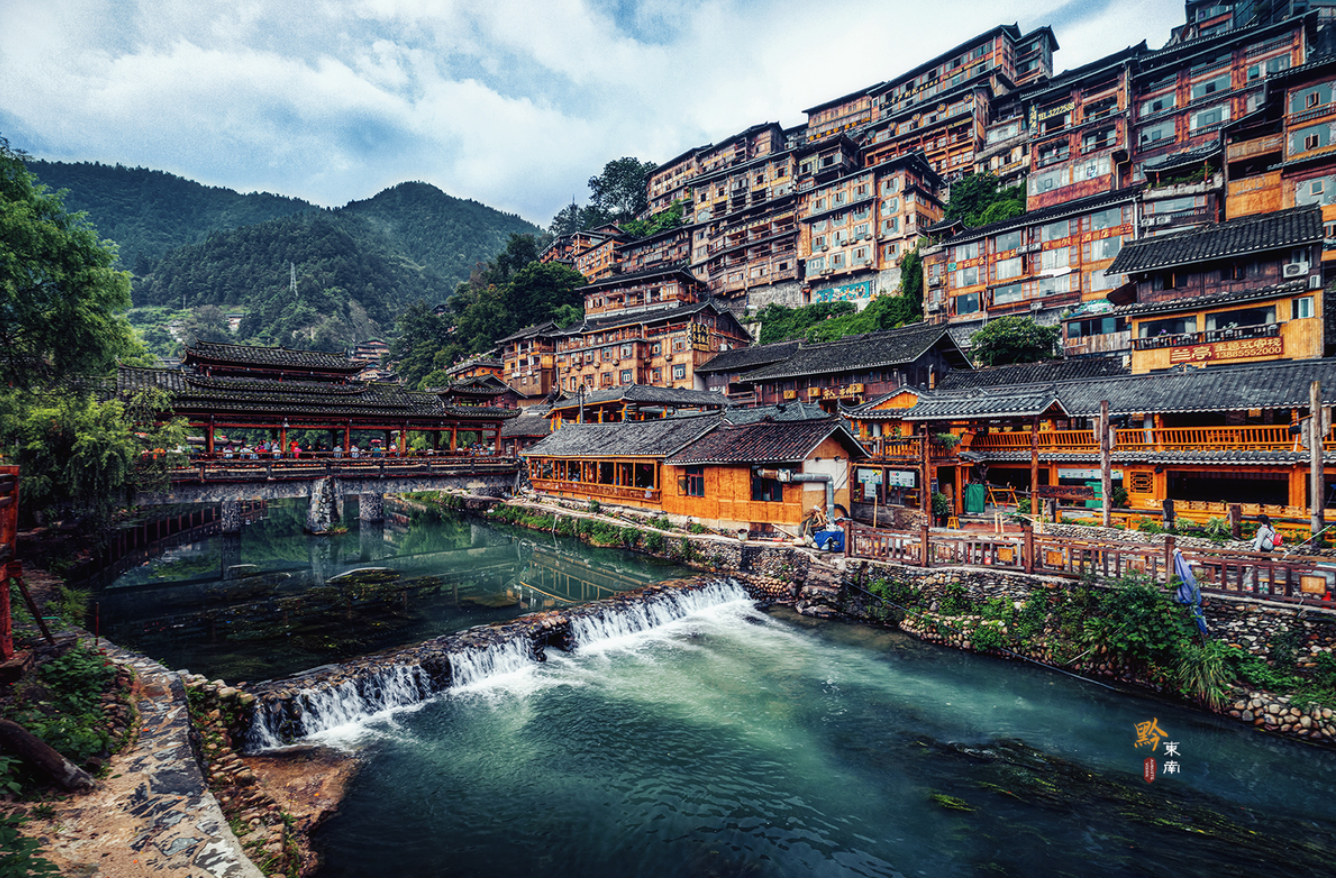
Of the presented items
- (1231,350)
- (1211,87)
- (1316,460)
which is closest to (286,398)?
(1316,460)

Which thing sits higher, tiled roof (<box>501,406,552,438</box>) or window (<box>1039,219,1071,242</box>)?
window (<box>1039,219,1071,242</box>)

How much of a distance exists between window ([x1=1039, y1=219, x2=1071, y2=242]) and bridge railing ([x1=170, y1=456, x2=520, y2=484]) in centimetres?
4116

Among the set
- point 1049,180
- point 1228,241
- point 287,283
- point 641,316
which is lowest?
point 1228,241

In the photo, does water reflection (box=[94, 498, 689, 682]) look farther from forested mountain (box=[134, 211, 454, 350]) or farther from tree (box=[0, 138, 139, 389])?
forested mountain (box=[134, 211, 454, 350])

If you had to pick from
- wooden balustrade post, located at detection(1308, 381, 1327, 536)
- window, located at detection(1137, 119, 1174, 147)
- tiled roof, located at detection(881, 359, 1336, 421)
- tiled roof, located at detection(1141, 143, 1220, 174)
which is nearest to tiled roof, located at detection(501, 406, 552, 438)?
tiled roof, located at detection(881, 359, 1336, 421)

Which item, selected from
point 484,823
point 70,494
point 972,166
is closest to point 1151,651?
point 484,823

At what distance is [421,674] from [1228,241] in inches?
1419

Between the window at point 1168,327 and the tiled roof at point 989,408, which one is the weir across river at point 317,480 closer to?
the tiled roof at point 989,408

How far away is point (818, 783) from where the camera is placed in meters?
9.64

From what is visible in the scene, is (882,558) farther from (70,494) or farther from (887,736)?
(70,494)

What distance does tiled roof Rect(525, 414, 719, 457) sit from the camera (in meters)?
28.8

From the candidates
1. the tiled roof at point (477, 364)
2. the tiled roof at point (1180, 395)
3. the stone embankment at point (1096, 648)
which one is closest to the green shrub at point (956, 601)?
the stone embankment at point (1096, 648)

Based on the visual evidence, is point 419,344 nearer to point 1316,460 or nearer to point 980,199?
point 980,199

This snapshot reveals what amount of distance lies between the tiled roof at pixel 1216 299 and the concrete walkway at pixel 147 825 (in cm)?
3546
